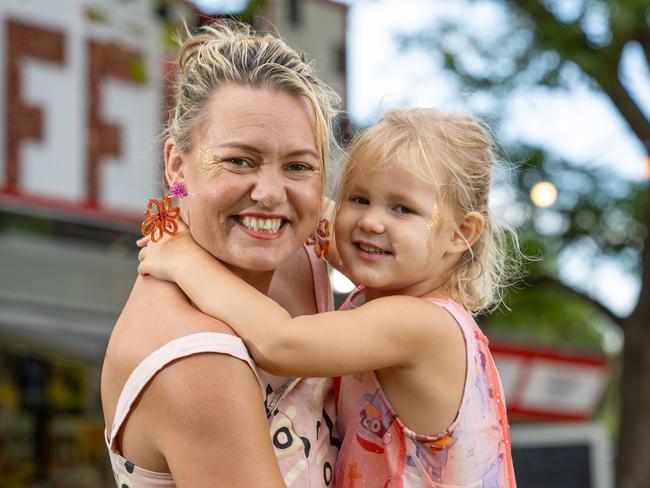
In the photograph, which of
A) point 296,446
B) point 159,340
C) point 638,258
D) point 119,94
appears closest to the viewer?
point 159,340

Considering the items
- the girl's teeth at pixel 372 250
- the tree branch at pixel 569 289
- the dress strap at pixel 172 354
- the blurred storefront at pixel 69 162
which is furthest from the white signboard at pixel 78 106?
the dress strap at pixel 172 354

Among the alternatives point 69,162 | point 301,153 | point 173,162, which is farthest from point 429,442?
point 69,162

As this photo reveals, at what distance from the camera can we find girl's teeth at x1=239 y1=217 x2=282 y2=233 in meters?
2.06

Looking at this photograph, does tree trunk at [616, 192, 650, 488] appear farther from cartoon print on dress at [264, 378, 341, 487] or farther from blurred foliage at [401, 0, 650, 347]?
cartoon print on dress at [264, 378, 341, 487]

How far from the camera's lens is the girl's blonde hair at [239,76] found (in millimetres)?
2088

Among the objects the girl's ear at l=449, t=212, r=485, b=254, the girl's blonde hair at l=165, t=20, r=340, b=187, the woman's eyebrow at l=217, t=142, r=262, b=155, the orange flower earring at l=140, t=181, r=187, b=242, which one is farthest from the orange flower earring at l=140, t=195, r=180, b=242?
the girl's ear at l=449, t=212, r=485, b=254

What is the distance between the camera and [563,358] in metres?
10.7

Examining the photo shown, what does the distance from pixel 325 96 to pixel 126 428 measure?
797mm

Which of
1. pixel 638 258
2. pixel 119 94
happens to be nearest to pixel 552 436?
pixel 638 258

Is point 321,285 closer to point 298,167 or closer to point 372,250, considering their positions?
point 372,250

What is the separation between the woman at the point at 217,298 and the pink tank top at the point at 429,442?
6 cm

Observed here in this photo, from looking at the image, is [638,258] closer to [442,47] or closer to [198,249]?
[442,47]

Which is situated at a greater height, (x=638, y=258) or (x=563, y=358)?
(x=638, y=258)

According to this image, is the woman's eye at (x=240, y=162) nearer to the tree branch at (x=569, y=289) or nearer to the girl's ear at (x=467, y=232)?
the girl's ear at (x=467, y=232)
